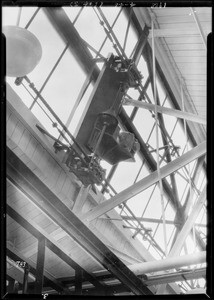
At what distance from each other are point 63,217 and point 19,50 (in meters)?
2.39

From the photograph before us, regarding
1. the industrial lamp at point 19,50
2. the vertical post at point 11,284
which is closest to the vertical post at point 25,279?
the vertical post at point 11,284

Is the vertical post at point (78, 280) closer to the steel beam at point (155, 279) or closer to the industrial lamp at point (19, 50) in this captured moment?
the steel beam at point (155, 279)

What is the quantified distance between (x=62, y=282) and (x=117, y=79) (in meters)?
3.50

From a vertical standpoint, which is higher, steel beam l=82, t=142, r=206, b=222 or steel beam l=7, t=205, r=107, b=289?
steel beam l=82, t=142, r=206, b=222

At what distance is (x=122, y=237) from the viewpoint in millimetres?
9820

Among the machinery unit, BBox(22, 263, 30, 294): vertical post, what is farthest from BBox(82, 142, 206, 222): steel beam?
BBox(22, 263, 30, 294): vertical post

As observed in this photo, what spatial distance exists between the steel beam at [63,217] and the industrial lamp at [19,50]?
1.09m

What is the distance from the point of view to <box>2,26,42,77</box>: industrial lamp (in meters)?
3.83

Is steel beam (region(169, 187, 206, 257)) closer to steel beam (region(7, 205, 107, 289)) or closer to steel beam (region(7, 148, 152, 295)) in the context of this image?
steel beam (region(7, 148, 152, 295))

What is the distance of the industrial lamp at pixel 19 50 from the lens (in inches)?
151

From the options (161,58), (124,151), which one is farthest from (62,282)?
(161,58)

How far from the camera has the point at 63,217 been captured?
5.70 m

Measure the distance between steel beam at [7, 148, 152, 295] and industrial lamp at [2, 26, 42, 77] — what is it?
1.09 metres

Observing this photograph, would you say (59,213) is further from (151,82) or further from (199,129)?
(199,129)
